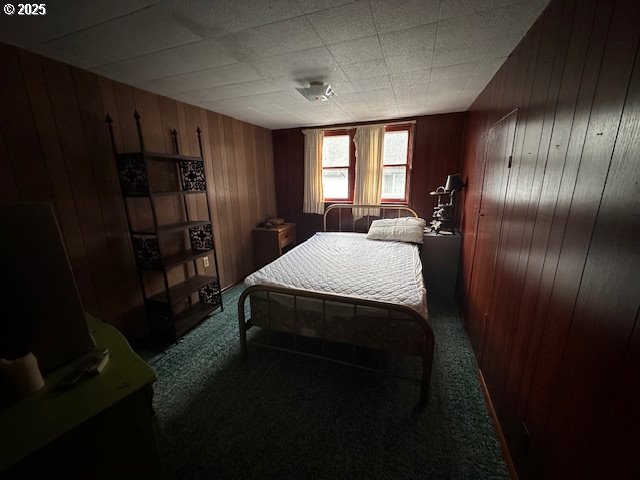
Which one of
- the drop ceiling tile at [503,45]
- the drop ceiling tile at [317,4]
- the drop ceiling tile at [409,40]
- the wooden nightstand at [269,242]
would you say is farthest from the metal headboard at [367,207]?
the drop ceiling tile at [317,4]

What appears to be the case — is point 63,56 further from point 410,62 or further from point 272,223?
point 272,223

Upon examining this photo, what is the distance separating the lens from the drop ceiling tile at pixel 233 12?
1162mm

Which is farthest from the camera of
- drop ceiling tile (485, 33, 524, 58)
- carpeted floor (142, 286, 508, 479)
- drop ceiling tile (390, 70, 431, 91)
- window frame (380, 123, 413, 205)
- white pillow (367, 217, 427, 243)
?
window frame (380, 123, 413, 205)

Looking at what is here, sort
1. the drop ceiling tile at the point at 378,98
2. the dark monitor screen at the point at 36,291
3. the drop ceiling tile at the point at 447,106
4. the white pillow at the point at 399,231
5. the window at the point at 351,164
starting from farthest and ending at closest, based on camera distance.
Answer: the window at the point at 351,164
the white pillow at the point at 399,231
the drop ceiling tile at the point at 447,106
the drop ceiling tile at the point at 378,98
the dark monitor screen at the point at 36,291

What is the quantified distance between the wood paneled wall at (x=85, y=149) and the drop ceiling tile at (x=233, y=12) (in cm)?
115

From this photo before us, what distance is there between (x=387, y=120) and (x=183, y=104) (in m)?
2.48

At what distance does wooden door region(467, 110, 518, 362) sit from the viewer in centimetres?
168

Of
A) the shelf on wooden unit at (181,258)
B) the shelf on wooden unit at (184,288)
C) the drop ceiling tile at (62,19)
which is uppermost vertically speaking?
the drop ceiling tile at (62,19)

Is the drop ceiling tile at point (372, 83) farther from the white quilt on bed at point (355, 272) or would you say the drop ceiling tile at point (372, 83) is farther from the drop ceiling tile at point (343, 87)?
the white quilt on bed at point (355, 272)

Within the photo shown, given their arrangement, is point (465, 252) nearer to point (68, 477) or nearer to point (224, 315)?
point (224, 315)

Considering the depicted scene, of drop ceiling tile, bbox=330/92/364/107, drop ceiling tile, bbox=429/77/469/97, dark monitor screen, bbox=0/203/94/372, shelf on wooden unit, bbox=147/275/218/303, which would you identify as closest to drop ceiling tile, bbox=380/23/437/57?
drop ceiling tile, bbox=429/77/469/97

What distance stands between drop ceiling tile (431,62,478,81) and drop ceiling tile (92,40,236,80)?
152 centimetres

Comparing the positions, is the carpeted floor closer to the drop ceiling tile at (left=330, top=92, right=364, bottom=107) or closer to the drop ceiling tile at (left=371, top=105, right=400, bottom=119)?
the drop ceiling tile at (left=330, top=92, right=364, bottom=107)

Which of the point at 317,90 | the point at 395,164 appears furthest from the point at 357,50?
the point at 395,164
